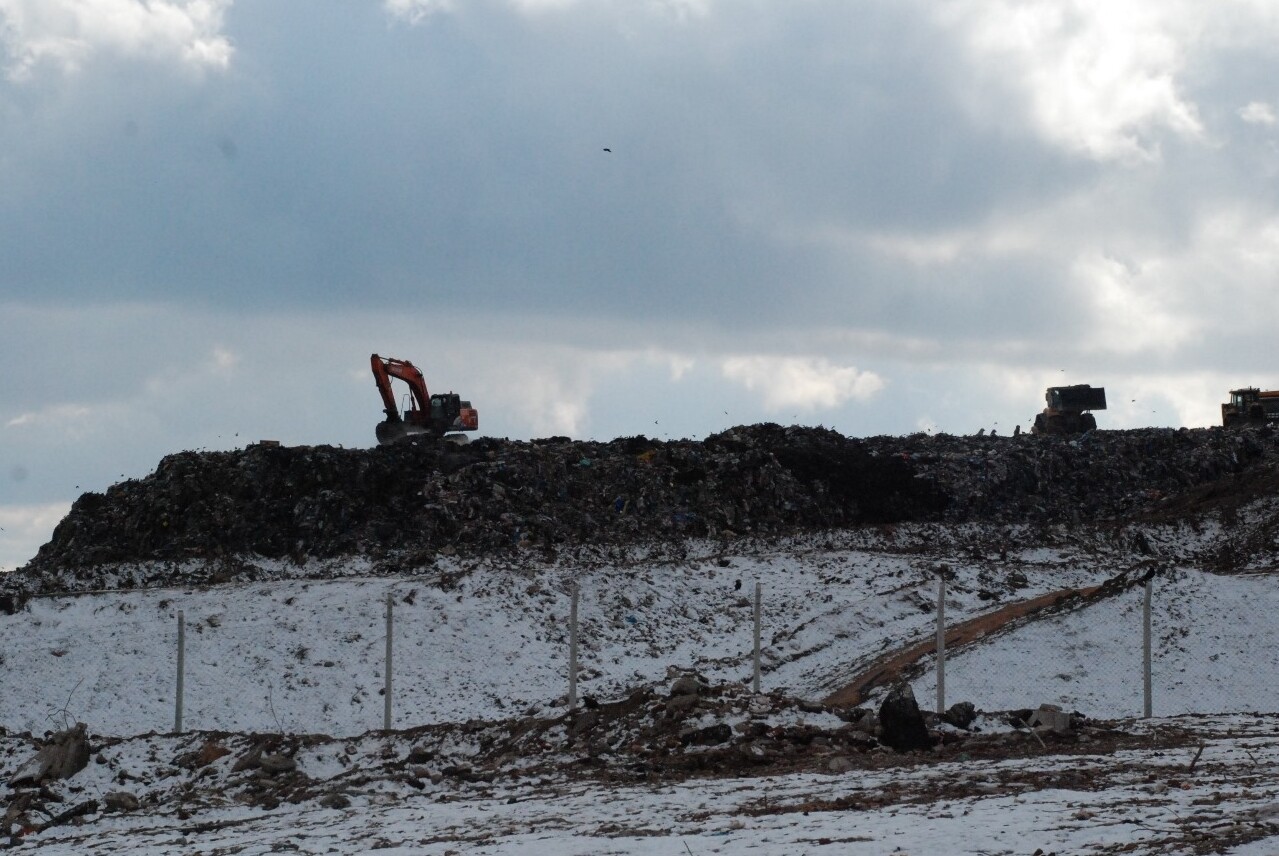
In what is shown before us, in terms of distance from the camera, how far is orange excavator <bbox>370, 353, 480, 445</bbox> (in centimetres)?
4428

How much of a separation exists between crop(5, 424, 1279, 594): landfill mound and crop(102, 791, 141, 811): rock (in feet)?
58.7

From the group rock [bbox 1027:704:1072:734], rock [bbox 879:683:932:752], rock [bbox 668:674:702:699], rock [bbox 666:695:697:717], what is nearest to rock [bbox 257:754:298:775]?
rock [bbox 666:695:697:717]

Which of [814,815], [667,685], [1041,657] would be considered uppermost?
[1041,657]

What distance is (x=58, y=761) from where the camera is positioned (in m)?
16.3

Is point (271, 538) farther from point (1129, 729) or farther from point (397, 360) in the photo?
point (1129, 729)

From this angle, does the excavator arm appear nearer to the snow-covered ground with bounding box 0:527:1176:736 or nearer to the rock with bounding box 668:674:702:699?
the snow-covered ground with bounding box 0:527:1176:736

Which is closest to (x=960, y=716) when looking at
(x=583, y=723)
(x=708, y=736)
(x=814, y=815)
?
(x=708, y=736)

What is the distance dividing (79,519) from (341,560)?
343 inches

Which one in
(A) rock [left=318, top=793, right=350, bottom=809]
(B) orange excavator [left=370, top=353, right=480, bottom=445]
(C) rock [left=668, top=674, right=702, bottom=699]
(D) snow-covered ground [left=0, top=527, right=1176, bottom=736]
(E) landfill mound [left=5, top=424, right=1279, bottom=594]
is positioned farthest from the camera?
(B) orange excavator [left=370, top=353, right=480, bottom=445]

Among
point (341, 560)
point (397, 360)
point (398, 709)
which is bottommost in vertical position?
point (398, 709)

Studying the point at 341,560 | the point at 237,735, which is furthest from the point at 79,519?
the point at 237,735

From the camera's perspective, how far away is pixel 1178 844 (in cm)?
897

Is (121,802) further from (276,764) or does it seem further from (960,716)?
(960,716)

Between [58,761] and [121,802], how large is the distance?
159 centimetres
